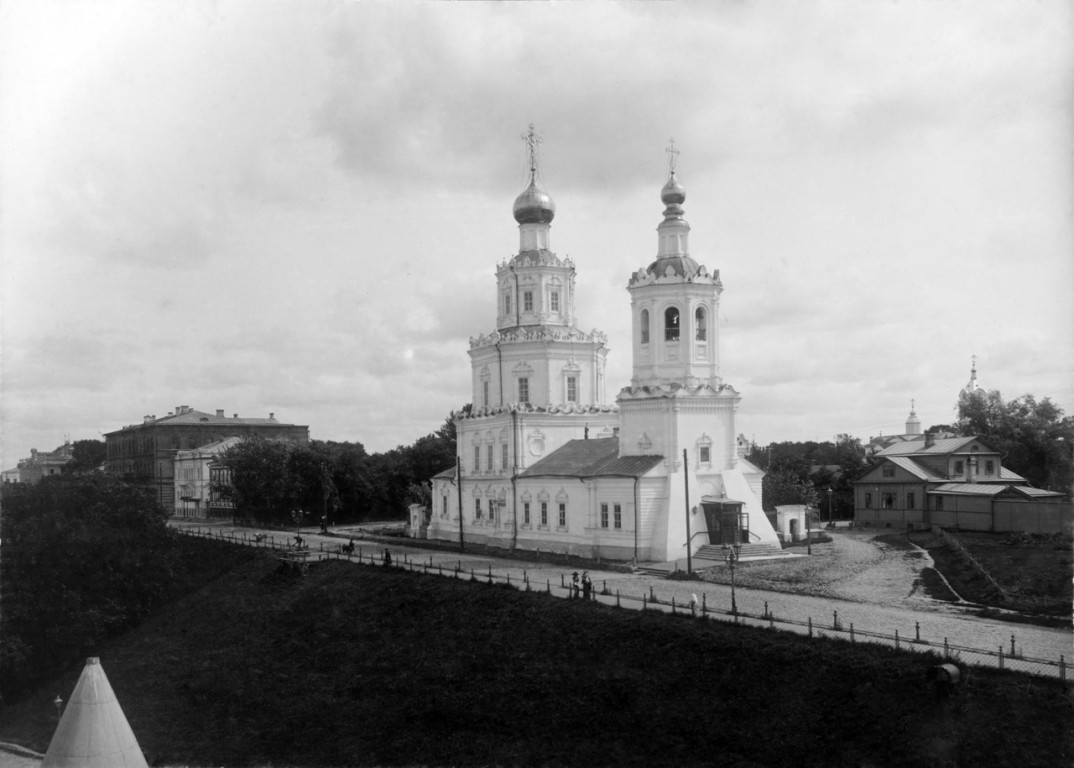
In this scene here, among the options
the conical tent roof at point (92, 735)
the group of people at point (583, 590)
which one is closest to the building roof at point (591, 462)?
the group of people at point (583, 590)

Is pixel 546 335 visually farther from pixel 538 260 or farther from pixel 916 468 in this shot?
pixel 916 468

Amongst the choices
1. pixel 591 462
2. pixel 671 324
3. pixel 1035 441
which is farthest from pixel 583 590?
pixel 1035 441

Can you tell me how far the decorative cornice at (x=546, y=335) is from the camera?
143ft

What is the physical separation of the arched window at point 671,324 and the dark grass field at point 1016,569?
1223 centimetres

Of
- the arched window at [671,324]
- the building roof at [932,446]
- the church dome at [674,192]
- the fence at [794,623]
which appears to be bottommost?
the fence at [794,623]

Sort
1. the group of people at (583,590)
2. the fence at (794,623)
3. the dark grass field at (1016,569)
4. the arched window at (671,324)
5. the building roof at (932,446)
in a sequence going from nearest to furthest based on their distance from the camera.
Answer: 1. the fence at (794,623)
2. the dark grass field at (1016,569)
3. the group of people at (583,590)
4. the arched window at (671,324)
5. the building roof at (932,446)

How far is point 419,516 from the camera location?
5062 centimetres

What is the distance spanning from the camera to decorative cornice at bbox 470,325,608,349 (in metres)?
43.5

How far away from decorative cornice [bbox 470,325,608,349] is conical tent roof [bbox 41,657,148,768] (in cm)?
3163

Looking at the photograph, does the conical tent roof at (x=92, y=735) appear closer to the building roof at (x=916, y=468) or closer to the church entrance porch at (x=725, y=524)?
the church entrance porch at (x=725, y=524)

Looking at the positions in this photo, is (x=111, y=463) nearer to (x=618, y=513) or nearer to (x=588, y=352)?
(x=588, y=352)

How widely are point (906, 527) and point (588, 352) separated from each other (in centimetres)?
1756

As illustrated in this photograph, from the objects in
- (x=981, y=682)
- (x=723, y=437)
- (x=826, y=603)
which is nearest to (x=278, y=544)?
(x=723, y=437)

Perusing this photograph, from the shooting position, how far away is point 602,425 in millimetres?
44375
